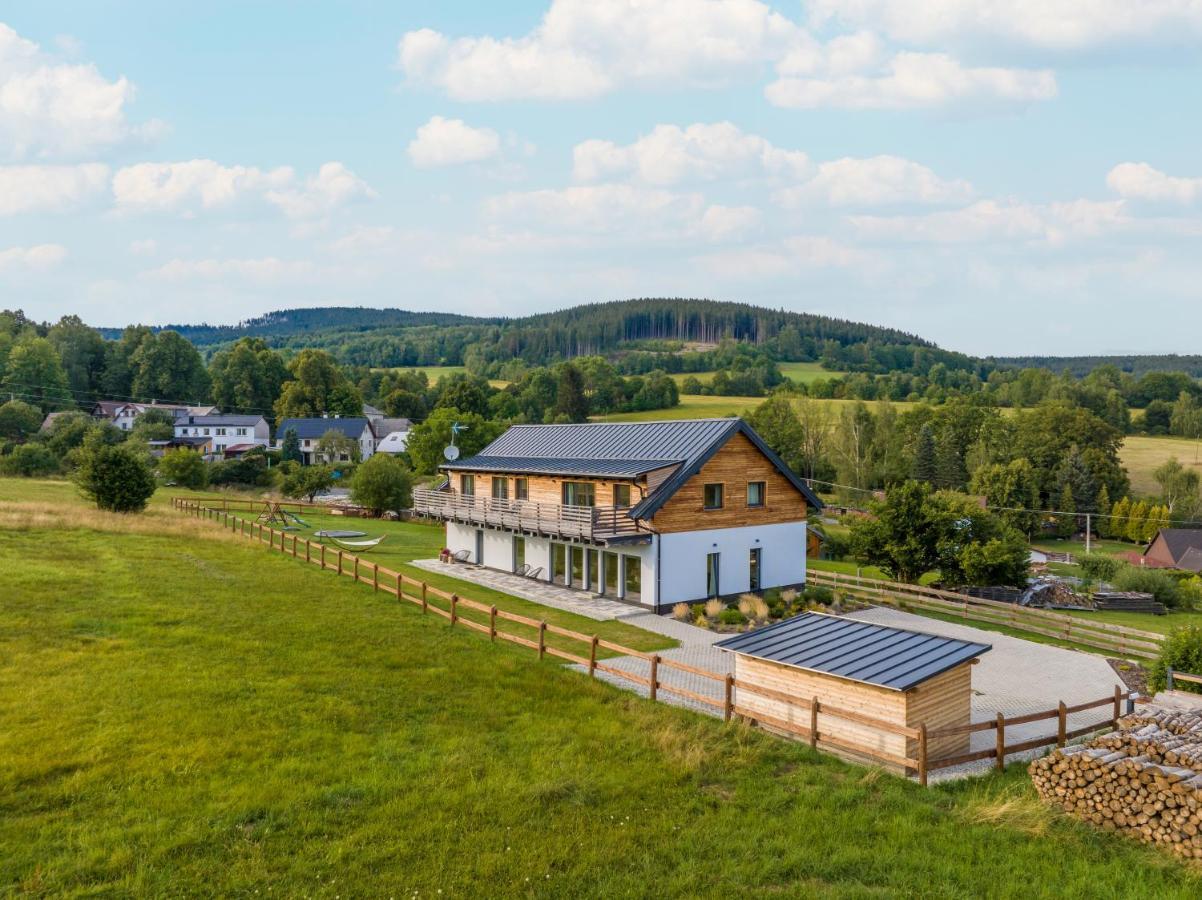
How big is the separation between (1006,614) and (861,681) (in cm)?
1652

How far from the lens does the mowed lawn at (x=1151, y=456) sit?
3344 inches

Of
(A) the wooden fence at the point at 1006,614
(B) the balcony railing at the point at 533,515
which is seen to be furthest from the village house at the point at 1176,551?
(B) the balcony railing at the point at 533,515

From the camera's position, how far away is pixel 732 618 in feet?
78.7

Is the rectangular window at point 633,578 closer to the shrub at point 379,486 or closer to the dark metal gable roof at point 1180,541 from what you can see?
the shrub at point 379,486

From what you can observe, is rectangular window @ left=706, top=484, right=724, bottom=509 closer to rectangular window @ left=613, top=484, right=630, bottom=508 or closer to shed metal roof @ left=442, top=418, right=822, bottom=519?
shed metal roof @ left=442, top=418, right=822, bottom=519

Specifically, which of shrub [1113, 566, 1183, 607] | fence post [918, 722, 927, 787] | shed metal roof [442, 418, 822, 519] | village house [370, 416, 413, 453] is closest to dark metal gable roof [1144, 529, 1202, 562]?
shrub [1113, 566, 1183, 607]

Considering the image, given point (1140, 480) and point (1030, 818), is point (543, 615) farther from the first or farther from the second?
point (1140, 480)

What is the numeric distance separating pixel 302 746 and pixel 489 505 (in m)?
20.4

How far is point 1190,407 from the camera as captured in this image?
11038 cm

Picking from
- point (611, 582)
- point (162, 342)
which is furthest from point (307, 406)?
point (611, 582)

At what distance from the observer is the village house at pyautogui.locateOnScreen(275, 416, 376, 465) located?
94875 millimetres

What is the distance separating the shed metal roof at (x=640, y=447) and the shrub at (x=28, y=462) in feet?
151

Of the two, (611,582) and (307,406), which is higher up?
(307,406)

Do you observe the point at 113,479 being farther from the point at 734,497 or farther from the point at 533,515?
the point at 734,497
